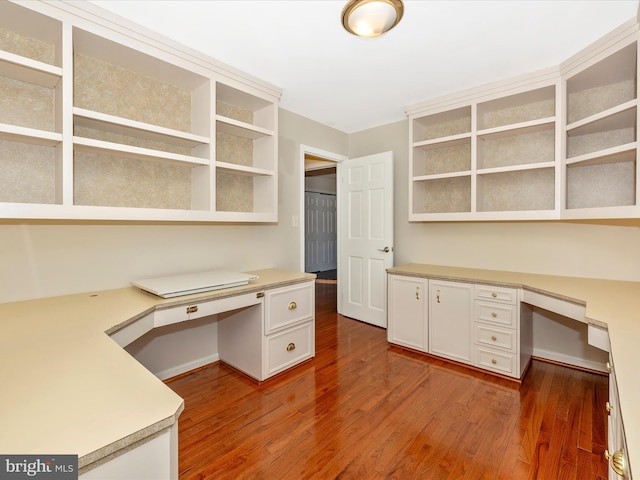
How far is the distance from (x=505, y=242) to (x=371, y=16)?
2304 millimetres

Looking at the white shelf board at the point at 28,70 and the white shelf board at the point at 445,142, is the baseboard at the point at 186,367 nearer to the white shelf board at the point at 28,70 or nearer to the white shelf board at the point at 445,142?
the white shelf board at the point at 28,70

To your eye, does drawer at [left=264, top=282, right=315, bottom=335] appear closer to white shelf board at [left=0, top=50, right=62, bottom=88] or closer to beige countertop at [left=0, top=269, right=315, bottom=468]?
beige countertop at [left=0, top=269, right=315, bottom=468]

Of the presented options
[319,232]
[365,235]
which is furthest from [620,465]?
[319,232]

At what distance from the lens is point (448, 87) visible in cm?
280

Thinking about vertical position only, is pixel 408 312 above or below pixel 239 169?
below

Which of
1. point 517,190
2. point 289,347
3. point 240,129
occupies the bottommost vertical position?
point 289,347

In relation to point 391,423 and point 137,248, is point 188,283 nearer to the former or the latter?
point 137,248

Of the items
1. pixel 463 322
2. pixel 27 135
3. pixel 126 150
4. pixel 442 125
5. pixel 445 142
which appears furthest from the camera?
pixel 442 125

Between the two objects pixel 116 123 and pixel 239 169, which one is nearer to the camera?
pixel 116 123

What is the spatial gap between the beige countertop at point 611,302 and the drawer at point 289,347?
41.4 inches

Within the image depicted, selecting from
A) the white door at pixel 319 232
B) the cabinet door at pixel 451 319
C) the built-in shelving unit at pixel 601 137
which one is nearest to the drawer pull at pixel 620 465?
the built-in shelving unit at pixel 601 137

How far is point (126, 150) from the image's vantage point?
1945 mm

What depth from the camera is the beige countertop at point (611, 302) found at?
81 centimetres

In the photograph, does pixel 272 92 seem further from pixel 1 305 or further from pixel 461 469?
pixel 461 469
